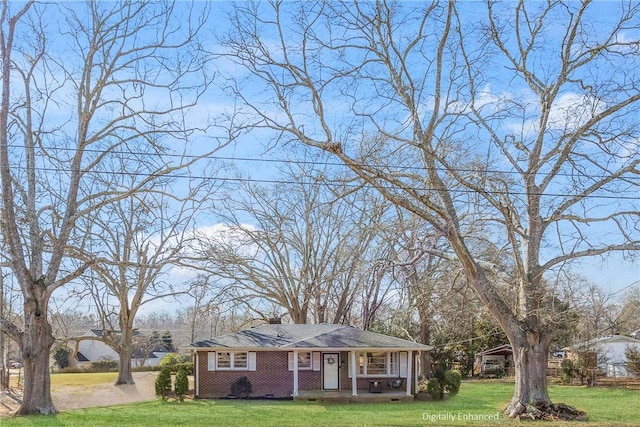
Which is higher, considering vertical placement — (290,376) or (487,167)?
(487,167)

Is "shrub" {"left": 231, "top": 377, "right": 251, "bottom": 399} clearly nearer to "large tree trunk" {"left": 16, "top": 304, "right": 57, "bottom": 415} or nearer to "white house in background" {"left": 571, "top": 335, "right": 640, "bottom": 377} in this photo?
"large tree trunk" {"left": 16, "top": 304, "right": 57, "bottom": 415}

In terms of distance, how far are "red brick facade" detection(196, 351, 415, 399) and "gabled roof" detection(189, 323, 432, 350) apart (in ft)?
1.61

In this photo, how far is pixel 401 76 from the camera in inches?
639

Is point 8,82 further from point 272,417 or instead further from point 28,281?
point 272,417

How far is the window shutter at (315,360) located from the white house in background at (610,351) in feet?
53.3

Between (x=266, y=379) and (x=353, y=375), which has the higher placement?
(x=353, y=375)

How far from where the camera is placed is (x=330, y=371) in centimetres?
2441

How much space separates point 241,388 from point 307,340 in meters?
3.06

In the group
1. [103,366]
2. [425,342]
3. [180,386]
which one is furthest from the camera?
[103,366]

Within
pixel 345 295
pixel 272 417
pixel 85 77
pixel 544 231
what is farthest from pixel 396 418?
pixel 345 295

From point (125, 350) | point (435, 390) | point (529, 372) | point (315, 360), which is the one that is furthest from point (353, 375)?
point (125, 350)

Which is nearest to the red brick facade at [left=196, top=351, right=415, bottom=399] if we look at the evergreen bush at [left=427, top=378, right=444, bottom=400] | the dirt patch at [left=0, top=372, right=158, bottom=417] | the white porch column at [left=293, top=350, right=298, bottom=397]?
the white porch column at [left=293, top=350, right=298, bottom=397]

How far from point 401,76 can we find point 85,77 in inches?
375

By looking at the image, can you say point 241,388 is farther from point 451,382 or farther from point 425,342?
point 425,342
